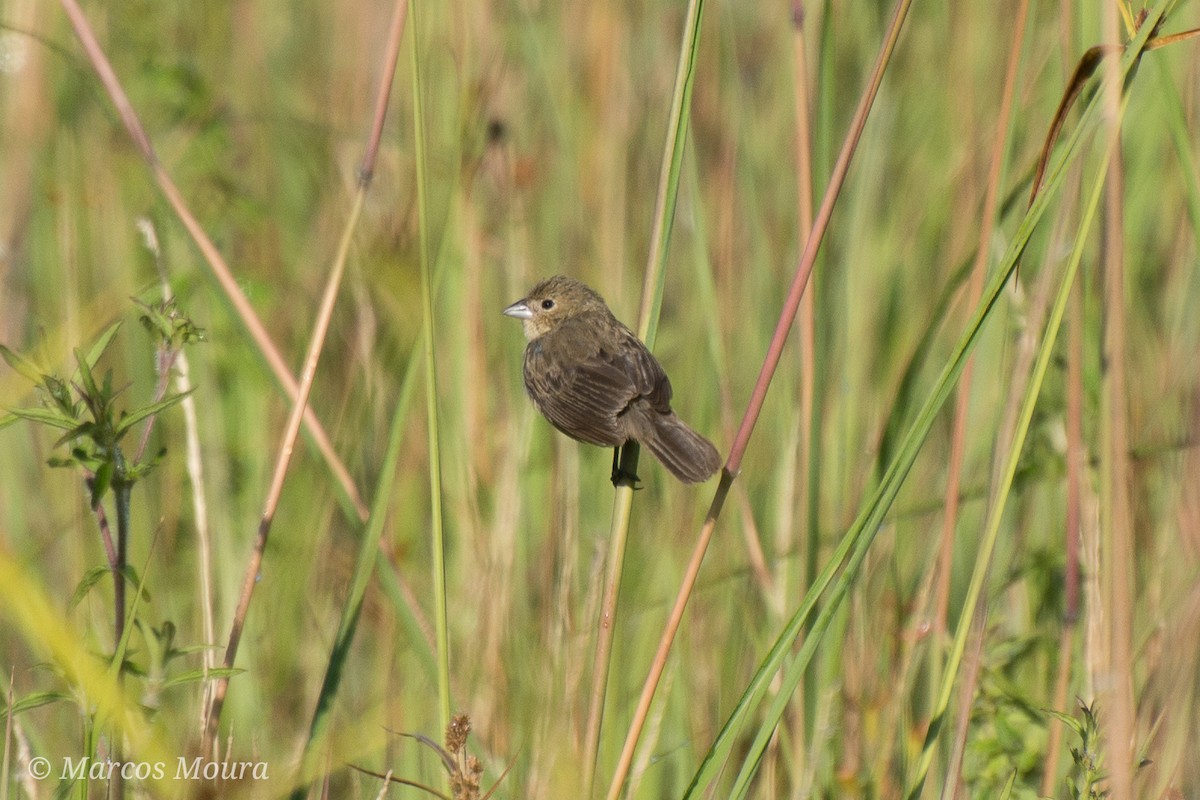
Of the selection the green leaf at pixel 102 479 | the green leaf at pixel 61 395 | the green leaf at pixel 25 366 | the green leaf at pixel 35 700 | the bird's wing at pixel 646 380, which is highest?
the green leaf at pixel 25 366

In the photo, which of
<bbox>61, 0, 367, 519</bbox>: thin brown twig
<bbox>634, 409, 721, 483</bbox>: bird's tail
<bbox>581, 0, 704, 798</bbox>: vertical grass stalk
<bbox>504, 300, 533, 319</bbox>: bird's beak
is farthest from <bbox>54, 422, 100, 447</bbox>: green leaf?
<bbox>504, 300, 533, 319</bbox>: bird's beak

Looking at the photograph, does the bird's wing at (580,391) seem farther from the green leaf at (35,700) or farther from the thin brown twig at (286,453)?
the green leaf at (35,700)

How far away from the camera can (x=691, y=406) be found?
3.20 m

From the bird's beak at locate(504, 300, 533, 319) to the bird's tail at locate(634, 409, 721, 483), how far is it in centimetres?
77

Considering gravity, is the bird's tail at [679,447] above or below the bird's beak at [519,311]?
below

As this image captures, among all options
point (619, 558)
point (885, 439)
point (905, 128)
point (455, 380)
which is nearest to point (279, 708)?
point (455, 380)

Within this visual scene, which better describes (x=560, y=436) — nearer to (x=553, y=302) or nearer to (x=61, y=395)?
(x=553, y=302)

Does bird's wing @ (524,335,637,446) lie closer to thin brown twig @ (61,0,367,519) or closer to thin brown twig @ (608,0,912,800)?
thin brown twig @ (61,0,367,519)

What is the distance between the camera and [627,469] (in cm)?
202

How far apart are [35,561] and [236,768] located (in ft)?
3.39

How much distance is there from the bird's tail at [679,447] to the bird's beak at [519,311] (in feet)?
2.53

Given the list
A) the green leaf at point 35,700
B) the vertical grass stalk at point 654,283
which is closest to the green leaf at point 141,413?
the green leaf at point 35,700

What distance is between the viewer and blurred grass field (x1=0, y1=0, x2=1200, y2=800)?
2.16m

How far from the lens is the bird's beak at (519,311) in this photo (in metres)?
2.97
